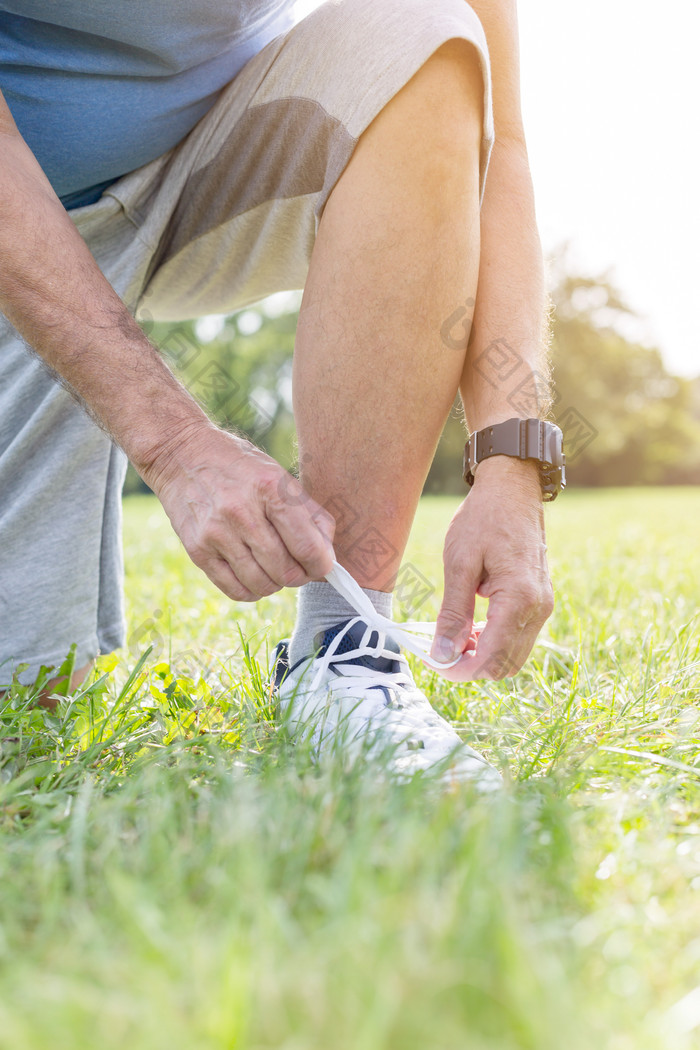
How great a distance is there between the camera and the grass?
44cm

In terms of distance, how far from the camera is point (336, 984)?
448mm

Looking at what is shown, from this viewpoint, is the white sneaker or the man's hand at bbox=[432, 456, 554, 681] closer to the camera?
the white sneaker

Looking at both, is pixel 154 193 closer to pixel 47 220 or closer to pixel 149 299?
pixel 149 299

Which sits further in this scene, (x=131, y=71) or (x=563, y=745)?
(x=131, y=71)

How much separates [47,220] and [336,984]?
3.22 feet

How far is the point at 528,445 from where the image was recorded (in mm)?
1135

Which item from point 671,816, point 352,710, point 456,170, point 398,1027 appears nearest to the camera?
point 398,1027

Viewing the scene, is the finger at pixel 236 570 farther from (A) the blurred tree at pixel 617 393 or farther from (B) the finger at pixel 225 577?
(A) the blurred tree at pixel 617 393

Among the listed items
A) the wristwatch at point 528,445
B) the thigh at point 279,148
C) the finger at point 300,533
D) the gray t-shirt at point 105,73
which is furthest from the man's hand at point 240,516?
the gray t-shirt at point 105,73

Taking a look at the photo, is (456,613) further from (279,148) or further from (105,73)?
(105,73)

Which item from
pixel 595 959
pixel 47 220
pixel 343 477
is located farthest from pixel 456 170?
pixel 595 959

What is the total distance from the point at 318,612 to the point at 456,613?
248 millimetres

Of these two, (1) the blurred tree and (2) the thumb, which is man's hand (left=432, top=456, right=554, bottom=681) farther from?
(1) the blurred tree

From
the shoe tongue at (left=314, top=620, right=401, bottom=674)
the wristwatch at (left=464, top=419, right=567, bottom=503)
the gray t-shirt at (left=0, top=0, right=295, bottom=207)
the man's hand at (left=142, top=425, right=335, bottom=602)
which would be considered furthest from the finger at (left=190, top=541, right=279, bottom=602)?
the gray t-shirt at (left=0, top=0, right=295, bottom=207)
